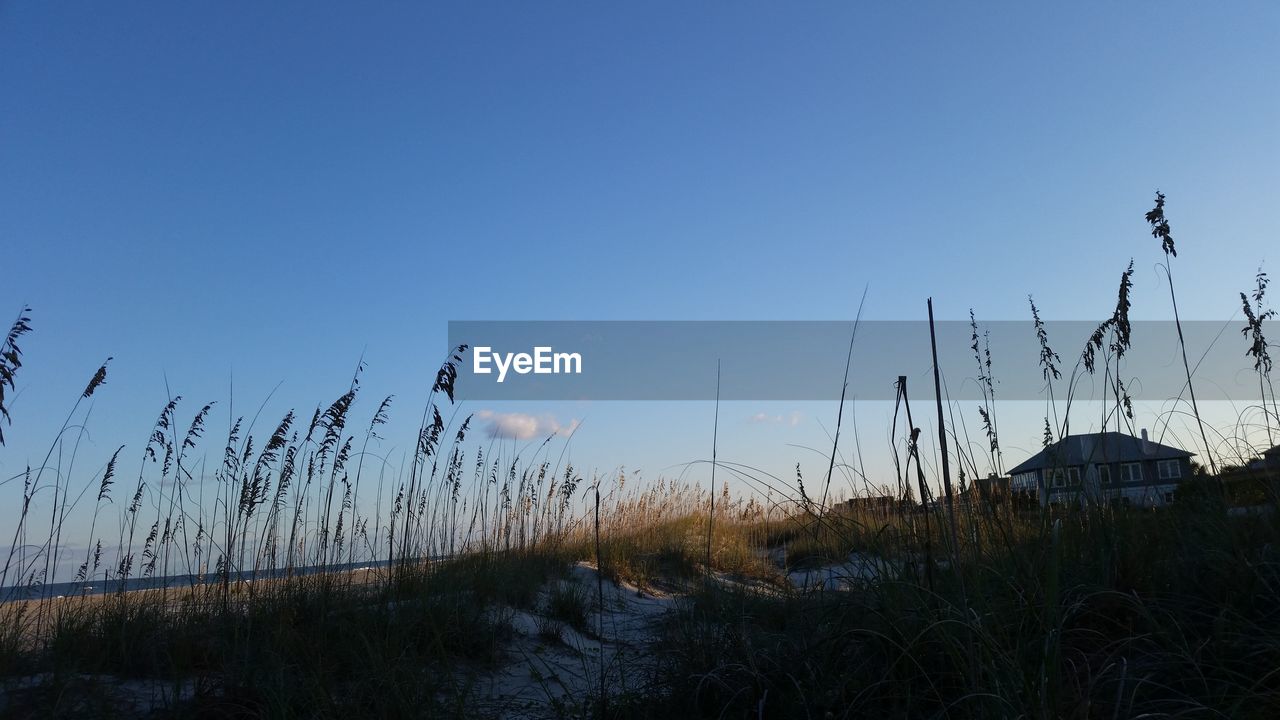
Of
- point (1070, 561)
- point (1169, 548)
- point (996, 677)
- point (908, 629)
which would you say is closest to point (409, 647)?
point (908, 629)

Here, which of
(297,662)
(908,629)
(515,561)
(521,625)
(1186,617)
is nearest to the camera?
(1186,617)

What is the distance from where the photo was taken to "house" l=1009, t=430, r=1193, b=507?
303cm

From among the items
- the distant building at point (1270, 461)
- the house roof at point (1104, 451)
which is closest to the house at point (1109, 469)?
the house roof at point (1104, 451)

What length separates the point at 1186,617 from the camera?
2215 mm

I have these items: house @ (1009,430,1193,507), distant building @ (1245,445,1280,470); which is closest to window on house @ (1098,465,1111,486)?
house @ (1009,430,1193,507)

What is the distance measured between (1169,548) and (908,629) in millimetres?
1122

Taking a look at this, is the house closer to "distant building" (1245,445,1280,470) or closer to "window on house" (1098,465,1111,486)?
"window on house" (1098,465,1111,486)

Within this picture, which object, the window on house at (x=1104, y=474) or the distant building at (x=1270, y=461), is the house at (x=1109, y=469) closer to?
the window on house at (x=1104, y=474)

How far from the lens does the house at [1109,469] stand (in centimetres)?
303

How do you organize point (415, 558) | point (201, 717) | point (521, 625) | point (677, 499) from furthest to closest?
point (677, 499) < point (415, 558) < point (521, 625) < point (201, 717)

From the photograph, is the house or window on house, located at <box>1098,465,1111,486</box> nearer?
the house

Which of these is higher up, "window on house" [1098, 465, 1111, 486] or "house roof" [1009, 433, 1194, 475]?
"house roof" [1009, 433, 1194, 475]

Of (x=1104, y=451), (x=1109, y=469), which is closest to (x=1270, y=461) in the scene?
(x=1109, y=469)

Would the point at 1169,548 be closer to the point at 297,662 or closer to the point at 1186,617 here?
the point at 1186,617
